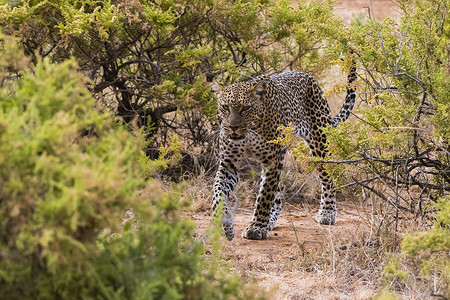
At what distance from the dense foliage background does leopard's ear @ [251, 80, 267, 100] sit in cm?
83

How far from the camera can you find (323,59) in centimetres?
868

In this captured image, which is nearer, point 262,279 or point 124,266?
point 124,266

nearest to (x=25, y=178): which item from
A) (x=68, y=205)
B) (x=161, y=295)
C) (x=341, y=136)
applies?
(x=68, y=205)

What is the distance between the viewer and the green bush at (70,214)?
7.77 ft

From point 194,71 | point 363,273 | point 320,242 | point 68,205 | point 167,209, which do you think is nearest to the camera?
point 68,205

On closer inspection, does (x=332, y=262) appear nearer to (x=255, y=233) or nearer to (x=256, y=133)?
(x=255, y=233)

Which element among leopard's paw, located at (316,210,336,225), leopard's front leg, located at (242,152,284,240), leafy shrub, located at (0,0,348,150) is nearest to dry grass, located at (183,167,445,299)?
leopard's front leg, located at (242,152,284,240)

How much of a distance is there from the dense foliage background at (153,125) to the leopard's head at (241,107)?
0.79 meters

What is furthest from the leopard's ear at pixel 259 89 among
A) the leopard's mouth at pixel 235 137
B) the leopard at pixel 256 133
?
the leopard's mouth at pixel 235 137

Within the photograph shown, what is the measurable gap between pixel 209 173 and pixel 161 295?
5640mm

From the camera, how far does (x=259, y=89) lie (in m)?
6.46

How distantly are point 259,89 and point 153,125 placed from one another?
2.02m

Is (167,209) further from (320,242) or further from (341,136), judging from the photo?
(320,242)

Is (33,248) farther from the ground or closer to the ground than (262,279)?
farther from the ground
